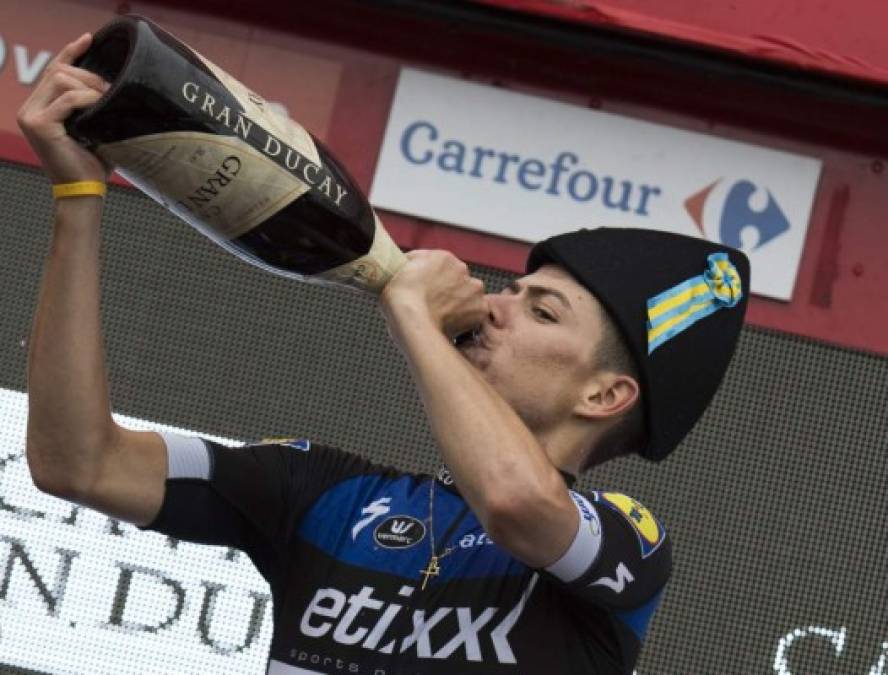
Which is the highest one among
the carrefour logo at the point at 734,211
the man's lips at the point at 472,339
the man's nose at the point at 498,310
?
the carrefour logo at the point at 734,211

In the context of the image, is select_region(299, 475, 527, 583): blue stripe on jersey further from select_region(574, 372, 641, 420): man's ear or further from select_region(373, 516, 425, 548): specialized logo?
select_region(574, 372, 641, 420): man's ear

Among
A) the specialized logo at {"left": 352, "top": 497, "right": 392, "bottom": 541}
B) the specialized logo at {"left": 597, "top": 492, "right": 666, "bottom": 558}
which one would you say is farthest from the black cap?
the specialized logo at {"left": 352, "top": 497, "right": 392, "bottom": 541}

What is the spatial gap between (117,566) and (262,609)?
0.32 metres

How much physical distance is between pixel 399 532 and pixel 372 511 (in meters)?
0.05

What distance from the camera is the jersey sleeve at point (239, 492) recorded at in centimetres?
226

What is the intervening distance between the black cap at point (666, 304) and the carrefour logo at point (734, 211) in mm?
1551

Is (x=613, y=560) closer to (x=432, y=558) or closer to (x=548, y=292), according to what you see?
(x=432, y=558)

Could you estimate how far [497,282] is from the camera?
3.89 metres

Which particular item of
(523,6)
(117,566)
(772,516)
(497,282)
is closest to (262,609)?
(117,566)

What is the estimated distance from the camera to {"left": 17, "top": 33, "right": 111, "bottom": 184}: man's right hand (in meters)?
1.99

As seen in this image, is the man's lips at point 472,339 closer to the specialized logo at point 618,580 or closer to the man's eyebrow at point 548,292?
the man's eyebrow at point 548,292

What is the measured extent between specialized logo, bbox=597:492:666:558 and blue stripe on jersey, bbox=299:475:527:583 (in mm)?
148

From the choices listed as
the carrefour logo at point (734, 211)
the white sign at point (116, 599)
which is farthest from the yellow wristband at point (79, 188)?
the carrefour logo at point (734, 211)

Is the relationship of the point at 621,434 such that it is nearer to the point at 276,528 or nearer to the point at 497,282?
the point at 276,528
